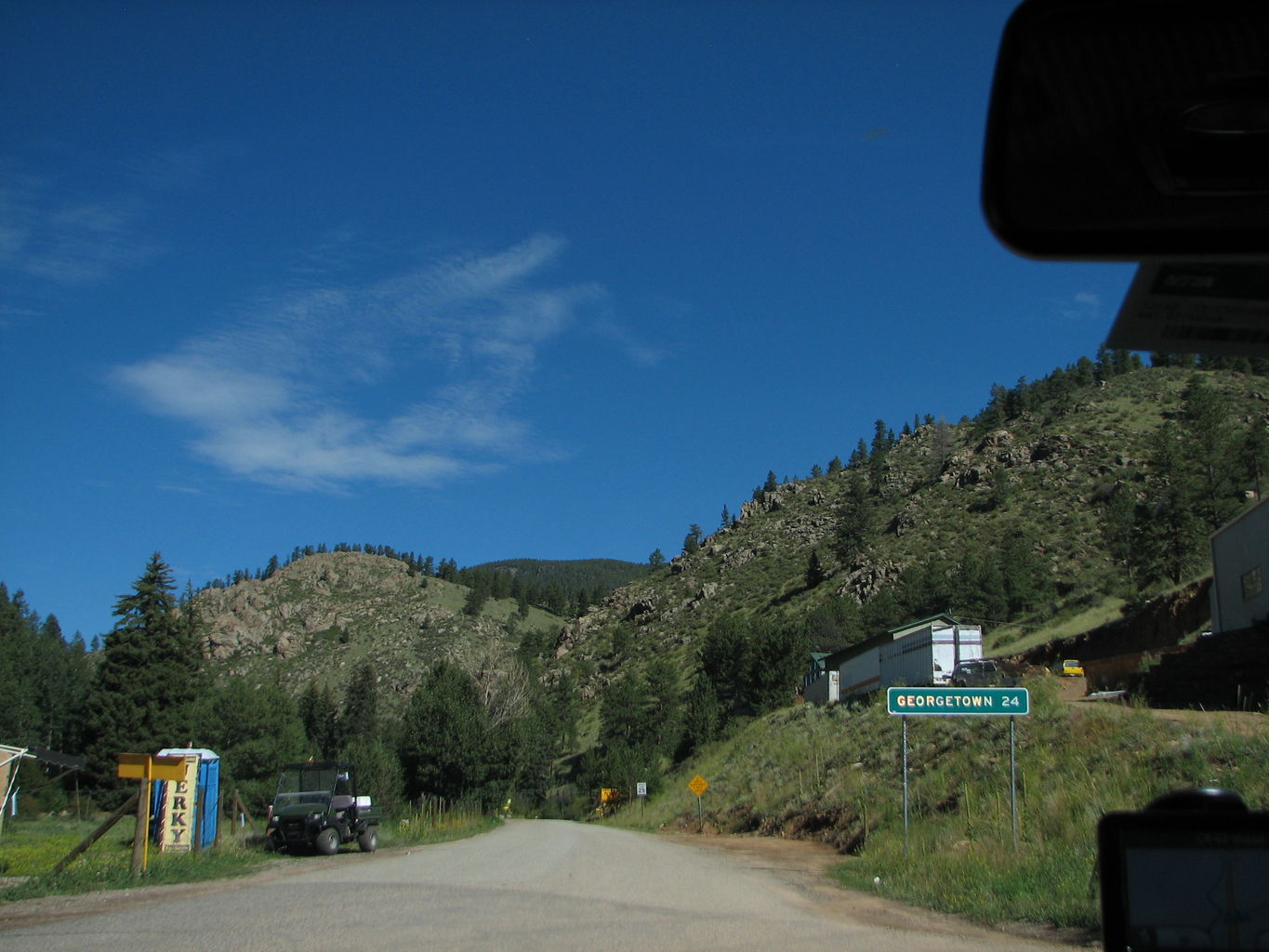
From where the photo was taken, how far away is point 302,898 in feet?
51.8

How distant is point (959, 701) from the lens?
56.5 feet

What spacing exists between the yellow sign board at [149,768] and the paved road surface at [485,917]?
2112 millimetres

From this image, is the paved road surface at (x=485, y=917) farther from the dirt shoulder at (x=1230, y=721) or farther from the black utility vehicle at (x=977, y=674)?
the black utility vehicle at (x=977, y=674)

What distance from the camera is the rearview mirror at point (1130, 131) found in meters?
2.04

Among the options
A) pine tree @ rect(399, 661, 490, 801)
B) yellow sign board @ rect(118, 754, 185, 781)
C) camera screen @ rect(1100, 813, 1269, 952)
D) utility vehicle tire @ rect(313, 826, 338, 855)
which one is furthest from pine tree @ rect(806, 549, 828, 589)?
camera screen @ rect(1100, 813, 1269, 952)

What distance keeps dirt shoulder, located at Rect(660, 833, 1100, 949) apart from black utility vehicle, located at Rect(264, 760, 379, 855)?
10.4 metres

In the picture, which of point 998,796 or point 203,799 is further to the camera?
point 203,799

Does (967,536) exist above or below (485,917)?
above

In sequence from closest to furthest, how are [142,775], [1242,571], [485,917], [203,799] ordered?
1. [485,917]
2. [142,775]
3. [203,799]
4. [1242,571]

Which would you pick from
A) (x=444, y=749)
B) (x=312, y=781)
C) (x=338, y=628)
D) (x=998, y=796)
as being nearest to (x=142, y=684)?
(x=444, y=749)

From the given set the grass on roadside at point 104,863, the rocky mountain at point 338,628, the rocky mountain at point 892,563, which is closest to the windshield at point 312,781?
the grass on roadside at point 104,863

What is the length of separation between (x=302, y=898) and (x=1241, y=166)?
1669 cm

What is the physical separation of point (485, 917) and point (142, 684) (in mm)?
54477

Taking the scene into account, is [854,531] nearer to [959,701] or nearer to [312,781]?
[312,781]
